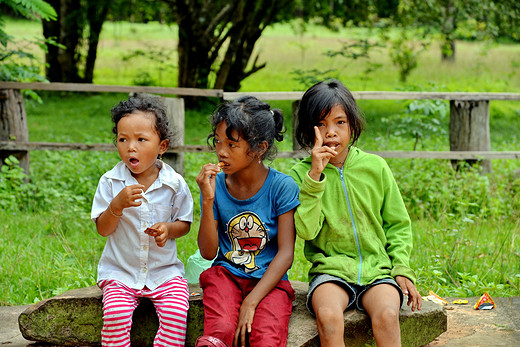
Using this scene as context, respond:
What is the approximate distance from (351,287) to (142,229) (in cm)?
102

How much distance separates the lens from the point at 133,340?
3.19 meters

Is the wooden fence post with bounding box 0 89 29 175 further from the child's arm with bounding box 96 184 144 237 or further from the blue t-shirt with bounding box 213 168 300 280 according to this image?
the blue t-shirt with bounding box 213 168 300 280

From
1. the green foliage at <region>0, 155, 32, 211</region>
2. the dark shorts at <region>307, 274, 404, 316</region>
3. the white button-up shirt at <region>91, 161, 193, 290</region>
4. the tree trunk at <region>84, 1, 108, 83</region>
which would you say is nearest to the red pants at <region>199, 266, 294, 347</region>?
the dark shorts at <region>307, 274, 404, 316</region>

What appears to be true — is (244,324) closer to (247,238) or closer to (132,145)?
(247,238)

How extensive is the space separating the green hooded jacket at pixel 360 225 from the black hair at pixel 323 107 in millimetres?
173

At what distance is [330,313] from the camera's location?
2.79m

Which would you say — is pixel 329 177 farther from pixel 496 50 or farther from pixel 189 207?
pixel 496 50

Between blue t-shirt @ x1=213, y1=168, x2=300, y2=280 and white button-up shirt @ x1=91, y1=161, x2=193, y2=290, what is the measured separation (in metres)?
0.22

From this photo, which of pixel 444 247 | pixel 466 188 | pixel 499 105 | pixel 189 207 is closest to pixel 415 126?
pixel 466 188

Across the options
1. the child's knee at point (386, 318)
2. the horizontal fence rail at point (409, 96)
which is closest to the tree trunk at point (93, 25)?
the horizontal fence rail at point (409, 96)

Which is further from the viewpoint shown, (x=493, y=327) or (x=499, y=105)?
(x=499, y=105)

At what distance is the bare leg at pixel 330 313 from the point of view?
9.09 feet

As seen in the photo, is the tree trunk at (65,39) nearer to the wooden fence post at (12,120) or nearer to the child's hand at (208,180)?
the wooden fence post at (12,120)

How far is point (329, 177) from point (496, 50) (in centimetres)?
2183
